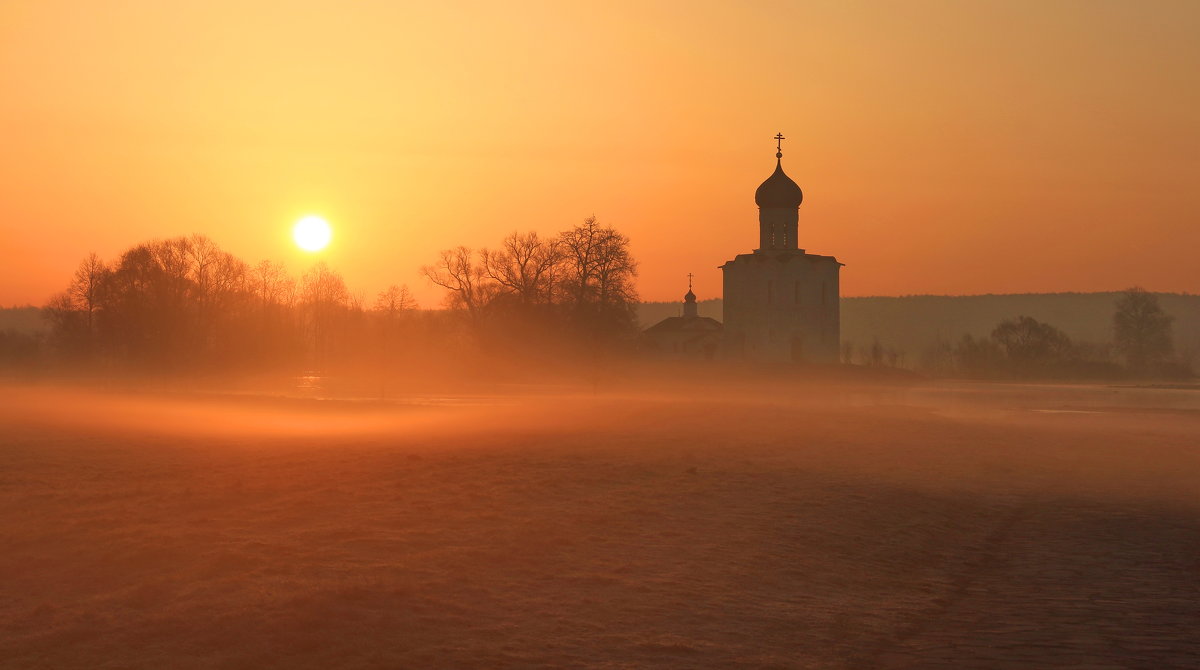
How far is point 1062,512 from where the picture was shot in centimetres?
1842

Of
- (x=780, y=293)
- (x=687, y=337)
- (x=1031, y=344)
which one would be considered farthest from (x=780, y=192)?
(x=1031, y=344)

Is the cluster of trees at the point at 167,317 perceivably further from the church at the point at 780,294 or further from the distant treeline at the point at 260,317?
the church at the point at 780,294

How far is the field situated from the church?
207ft

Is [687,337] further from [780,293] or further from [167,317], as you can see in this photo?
[167,317]

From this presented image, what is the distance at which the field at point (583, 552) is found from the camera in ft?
32.7

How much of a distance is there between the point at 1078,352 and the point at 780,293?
36771 millimetres

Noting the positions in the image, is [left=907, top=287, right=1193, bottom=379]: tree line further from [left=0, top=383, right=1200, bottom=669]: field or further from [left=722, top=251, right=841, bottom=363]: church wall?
[left=0, top=383, right=1200, bottom=669]: field

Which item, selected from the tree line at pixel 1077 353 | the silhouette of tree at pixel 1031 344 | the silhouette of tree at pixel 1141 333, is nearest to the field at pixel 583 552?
the tree line at pixel 1077 353

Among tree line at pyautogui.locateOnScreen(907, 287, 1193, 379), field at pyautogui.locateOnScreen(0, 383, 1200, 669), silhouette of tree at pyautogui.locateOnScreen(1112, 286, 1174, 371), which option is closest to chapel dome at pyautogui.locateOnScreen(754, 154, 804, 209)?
tree line at pyautogui.locateOnScreen(907, 287, 1193, 379)

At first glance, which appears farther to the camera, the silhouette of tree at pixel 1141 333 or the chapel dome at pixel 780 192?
the silhouette of tree at pixel 1141 333

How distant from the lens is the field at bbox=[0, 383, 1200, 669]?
995 centimetres

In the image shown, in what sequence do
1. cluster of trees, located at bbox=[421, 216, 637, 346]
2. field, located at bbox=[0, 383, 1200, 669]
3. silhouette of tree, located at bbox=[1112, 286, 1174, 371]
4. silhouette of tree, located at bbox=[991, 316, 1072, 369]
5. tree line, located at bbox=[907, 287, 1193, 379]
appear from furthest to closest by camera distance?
silhouette of tree, located at bbox=[1112, 286, 1174, 371]
silhouette of tree, located at bbox=[991, 316, 1072, 369]
tree line, located at bbox=[907, 287, 1193, 379]
cluster of trees, located at bbox=[421, 216, 637, 346]
field, located at bbox=[0, 383, 1200, 669]

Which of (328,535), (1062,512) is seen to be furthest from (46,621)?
(1062,512)

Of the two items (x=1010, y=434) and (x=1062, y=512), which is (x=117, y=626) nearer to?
(x=1062, y=512)
